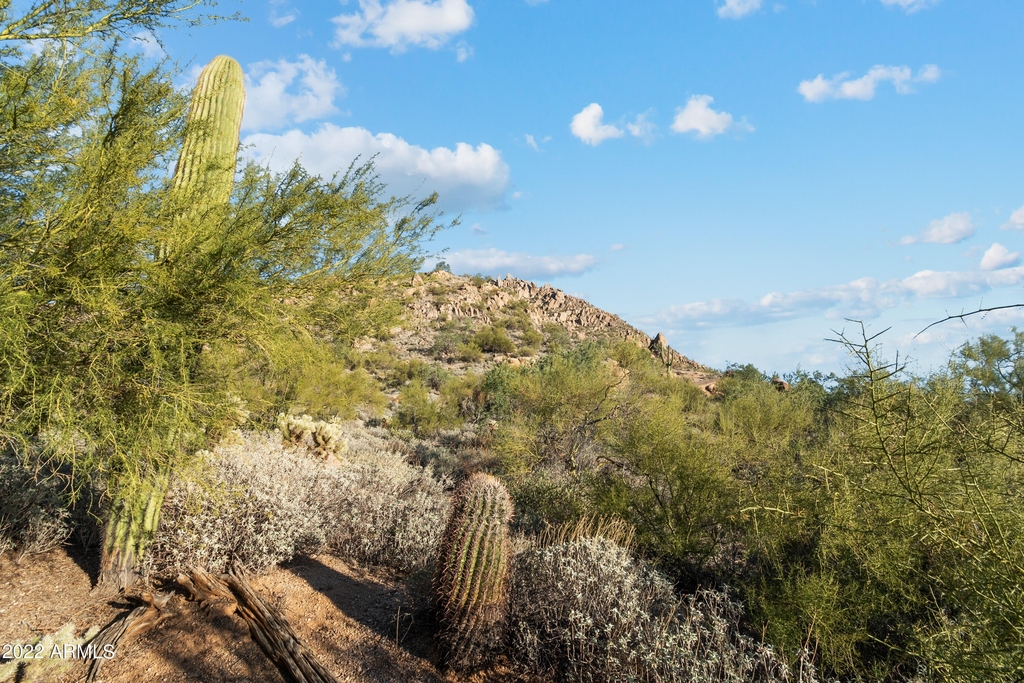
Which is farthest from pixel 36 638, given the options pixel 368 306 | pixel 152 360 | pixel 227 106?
pixel 227 106

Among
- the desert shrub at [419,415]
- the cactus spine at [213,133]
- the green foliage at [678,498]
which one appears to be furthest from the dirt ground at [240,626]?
the desert shrub at [419,415]

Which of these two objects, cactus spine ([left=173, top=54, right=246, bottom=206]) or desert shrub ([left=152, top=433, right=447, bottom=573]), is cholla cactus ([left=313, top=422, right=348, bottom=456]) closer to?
desert shrub ([left=152, top=433, right=447, bottom=573])

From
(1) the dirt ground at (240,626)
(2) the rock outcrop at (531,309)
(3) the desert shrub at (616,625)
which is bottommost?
(1) the dirt ground at (240,626)

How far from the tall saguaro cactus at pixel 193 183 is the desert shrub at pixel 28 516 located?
812mm

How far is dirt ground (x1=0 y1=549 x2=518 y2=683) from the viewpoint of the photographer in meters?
4.70

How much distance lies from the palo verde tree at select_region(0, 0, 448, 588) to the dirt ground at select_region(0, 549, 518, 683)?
524 mm

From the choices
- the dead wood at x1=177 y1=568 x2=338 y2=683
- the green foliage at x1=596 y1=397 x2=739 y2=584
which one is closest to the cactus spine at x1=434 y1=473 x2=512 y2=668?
the dead wood at x1=177 y1=568 x2=338 y2=683

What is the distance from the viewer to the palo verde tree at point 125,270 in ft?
14.5

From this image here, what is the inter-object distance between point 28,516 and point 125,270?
130 inches

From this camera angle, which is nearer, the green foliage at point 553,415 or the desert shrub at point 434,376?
the green foliage at point 553,415

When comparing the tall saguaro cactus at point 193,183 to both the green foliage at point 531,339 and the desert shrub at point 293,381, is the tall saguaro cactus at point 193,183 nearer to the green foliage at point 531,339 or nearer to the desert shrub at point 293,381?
the desert shrub at point 293,381

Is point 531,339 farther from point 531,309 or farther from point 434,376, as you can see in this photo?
point 434,376

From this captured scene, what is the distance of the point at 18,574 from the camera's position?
589cm

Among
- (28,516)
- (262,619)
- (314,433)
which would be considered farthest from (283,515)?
(314,433)
